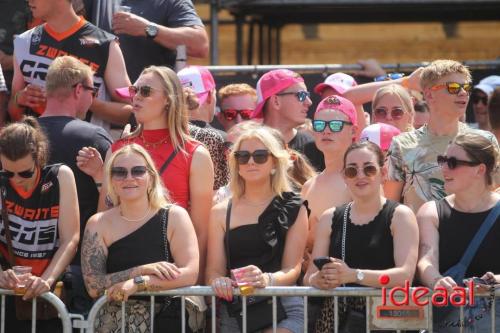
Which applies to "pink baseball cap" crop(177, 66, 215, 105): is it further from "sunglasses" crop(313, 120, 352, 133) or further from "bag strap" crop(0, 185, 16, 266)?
"bag strap" crop(0, 185, 16, 266)

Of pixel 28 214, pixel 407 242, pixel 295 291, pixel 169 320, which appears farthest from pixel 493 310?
pixel 28 214

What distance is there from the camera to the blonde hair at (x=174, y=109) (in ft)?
20.6

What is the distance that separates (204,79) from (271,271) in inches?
71.2

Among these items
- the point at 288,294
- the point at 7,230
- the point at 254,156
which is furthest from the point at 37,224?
the point at 288,294

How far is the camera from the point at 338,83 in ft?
26.3

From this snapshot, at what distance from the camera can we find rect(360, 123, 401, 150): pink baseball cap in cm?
674

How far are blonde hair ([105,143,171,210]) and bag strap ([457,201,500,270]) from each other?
5.41 feet

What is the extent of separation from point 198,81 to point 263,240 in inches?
66.4

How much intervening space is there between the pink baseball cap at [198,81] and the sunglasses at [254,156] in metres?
1.10

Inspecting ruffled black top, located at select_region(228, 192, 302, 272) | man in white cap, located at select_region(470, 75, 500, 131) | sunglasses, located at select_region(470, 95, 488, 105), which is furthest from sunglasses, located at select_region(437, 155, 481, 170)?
sunglasses, located at select_region(470, 95, 488, 105)

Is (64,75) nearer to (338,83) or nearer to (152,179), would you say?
(152,179)

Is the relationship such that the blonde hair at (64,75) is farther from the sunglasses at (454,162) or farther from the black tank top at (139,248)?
the sunglasses at (454,162)

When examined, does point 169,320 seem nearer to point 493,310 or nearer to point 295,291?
point 295,291

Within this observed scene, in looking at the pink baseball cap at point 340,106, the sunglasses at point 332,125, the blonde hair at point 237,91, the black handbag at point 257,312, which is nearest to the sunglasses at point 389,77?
the blonde hair at point 237,91
